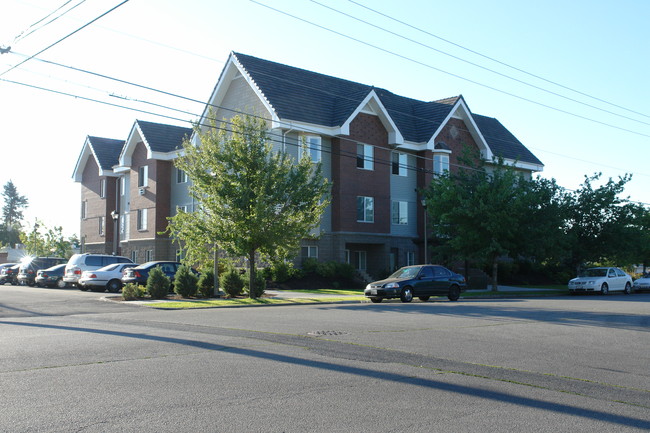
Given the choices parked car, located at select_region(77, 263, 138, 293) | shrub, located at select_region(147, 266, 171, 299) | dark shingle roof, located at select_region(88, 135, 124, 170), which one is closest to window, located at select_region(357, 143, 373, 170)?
parked car, located at select_region(77, 263, 138, 293)

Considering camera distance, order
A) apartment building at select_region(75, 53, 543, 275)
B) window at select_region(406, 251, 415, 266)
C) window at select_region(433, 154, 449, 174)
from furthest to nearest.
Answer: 1. window at select_region(433, 154, 449, 174)
2. window at select_region(406, 251, 415, 266)
3. apartment building at select_region(75, 53, 543, 275)

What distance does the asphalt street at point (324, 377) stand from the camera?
20.6 ft

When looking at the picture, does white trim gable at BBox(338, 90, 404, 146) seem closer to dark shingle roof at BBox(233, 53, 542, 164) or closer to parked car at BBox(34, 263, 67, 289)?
dark shingle roof at BBox(233, 53, 542, 164)

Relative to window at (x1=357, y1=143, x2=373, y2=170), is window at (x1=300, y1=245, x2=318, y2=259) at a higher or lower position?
lower

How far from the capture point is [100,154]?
54.5 metres

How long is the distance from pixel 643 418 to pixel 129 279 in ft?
81.5

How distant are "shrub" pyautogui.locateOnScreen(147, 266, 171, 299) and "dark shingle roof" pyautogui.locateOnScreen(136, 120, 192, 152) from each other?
2243 centimetres

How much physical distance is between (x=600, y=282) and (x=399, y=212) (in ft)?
42.5

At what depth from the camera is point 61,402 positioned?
22.4 ft

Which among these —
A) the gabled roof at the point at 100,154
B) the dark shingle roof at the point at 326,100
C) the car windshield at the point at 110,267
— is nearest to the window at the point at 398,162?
the dark shingle roof at the point at 326,100

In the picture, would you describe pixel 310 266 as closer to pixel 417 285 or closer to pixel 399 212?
pixel 399 212

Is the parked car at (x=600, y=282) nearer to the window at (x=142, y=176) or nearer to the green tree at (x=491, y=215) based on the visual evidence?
the green tree at (x=491, y=215)

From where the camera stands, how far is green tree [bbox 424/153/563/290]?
34.1 m

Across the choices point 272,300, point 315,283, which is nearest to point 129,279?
point 272,300
